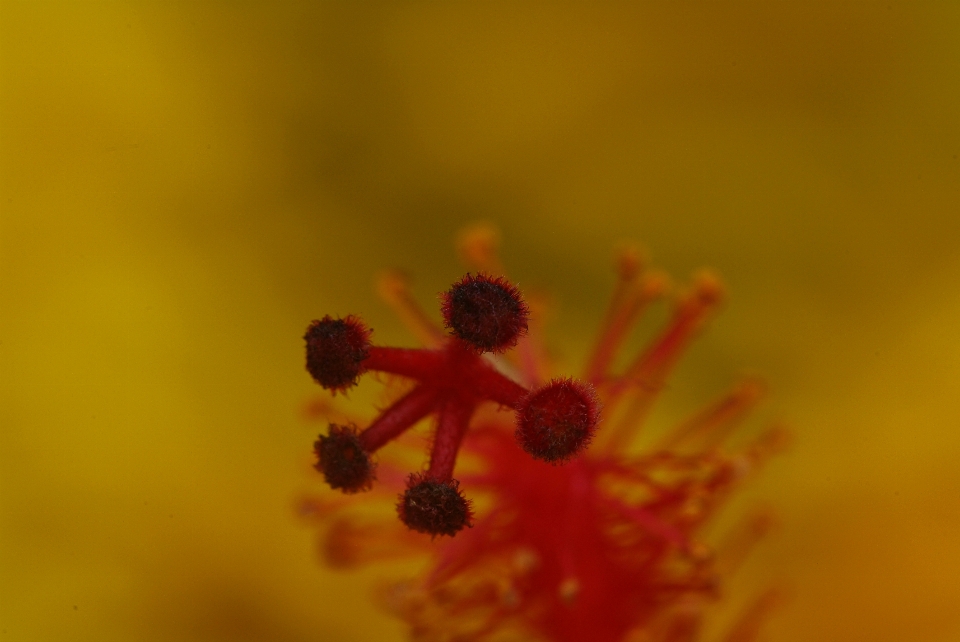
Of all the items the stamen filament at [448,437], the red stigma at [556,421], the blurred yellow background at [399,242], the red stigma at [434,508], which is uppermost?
the blurred yellow background at [399,242]

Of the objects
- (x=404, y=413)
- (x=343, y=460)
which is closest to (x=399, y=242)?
(x=404, y=413)

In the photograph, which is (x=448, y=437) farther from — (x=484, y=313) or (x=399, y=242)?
(x=399, y=242)

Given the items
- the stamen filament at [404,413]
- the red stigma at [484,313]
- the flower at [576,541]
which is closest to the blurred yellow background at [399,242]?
the flower at [576,541]

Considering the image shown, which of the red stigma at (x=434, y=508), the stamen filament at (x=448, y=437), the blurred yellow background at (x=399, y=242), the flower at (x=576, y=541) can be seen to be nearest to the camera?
the red stigma at (x=434, y=508)

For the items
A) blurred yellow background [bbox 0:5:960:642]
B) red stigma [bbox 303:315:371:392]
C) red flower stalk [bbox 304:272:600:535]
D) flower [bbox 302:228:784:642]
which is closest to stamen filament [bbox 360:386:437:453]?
red flower stalk [bbox 304:272:600:535]

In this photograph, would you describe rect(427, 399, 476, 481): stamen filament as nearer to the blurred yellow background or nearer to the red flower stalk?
the red flower stalk

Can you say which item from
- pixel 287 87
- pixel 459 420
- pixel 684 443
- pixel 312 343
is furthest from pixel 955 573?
pixel 287 87

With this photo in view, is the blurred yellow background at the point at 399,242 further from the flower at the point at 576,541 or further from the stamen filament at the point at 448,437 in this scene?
the stamen filament at the point at 448,437
